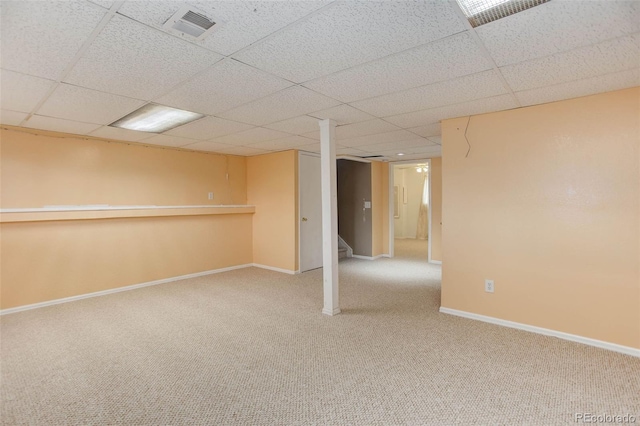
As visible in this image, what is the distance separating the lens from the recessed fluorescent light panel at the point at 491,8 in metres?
1.50

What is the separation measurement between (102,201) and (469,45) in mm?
4834

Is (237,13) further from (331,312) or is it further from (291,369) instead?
(331,312)

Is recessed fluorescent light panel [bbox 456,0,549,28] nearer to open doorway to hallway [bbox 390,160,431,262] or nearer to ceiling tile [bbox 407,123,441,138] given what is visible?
ceiling tile [bbox 407,123,441,138]

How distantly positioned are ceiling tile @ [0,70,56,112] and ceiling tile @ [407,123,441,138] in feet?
11.8

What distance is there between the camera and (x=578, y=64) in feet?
6.84

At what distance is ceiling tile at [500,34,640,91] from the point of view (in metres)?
1.87

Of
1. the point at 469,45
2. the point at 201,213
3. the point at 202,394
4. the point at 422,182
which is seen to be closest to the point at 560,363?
the point at 469,45

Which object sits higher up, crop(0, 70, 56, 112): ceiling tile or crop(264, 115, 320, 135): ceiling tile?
crop(0, 70, 56, 112): ceiling tile

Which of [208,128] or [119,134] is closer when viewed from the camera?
[208,128]

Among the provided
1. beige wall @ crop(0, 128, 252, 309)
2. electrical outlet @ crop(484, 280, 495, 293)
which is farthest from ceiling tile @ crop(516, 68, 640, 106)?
beige wall @ crop(0, 128, 252, 309)

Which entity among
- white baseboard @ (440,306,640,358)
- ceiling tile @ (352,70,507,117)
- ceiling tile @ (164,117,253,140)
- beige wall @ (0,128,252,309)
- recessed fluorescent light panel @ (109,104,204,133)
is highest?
recessed fluorescent light panel @ (109,104,204,133)

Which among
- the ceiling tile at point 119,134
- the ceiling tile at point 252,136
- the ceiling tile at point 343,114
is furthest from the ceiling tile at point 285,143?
the ceiling tile at point 119,134

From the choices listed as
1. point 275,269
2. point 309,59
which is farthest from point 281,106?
point 275,269

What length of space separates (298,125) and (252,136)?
0.89 m
